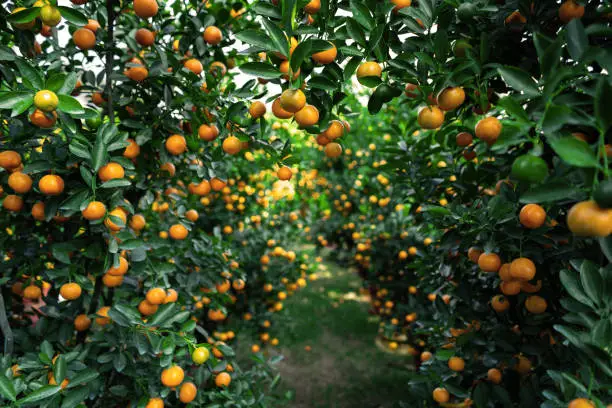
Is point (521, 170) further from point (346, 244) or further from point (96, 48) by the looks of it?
point (346, 244)

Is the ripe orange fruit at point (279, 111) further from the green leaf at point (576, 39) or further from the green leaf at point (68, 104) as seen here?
the green leaf at point (576, 39)

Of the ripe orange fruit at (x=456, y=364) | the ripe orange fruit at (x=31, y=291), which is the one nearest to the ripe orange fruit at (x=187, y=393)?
the ripe orange fruit at (x=31, y=291)

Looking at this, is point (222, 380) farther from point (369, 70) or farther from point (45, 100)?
point (369, 70)

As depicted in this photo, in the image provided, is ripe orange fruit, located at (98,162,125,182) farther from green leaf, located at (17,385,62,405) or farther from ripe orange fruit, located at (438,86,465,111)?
ripe orange fruit, located at (438,86,465,111)

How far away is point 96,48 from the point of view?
1.64m

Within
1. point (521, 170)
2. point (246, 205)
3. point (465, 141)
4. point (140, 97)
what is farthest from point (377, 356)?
point (521, 170)

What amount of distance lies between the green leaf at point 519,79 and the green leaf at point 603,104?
187 millimetres

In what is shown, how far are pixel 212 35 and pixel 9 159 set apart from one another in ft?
3.24

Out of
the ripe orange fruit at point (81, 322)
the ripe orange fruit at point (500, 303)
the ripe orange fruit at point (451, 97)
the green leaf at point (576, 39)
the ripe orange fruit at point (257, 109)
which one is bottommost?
the ripe orange fruit at point (81, 322)

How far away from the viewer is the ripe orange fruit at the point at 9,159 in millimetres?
1382

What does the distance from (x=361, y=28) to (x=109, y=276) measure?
131 centimetres

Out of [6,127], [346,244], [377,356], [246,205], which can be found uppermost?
[6,127]

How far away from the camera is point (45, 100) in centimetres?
110

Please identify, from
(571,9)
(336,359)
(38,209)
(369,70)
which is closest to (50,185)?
(38,209)
